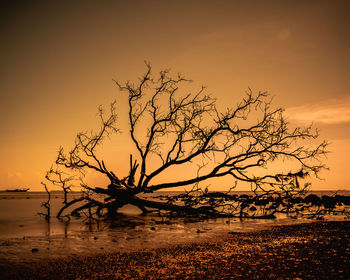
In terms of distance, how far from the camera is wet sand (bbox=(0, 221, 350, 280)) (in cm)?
387

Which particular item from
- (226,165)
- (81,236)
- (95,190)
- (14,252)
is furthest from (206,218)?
(14,252)

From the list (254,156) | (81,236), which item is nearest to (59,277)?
(81,236)

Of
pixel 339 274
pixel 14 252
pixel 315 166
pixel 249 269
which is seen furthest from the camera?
pixel 315 166

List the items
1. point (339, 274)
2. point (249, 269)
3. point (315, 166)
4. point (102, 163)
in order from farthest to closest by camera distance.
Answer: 1. point (102, 163)
2. point (315, 166)
3. point (249, 269)
4. point (339, 274)

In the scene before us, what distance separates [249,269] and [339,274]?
1252mm

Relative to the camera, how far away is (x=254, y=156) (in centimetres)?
1329

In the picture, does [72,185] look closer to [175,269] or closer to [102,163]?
[102,163]

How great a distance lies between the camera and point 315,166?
1277 centimetres

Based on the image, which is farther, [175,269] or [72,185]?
[72,185]

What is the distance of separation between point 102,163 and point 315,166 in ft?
35.4

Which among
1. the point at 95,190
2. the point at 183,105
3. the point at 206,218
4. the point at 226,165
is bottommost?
the point at 206,218

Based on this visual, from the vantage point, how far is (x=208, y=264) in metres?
4.42

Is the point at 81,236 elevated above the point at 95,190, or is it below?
below

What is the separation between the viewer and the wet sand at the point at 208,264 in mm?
3868
